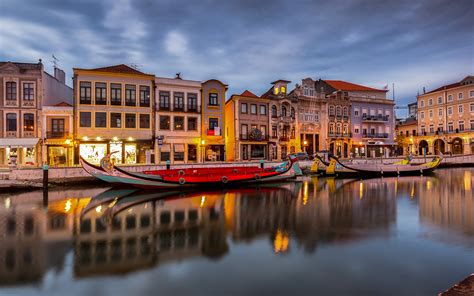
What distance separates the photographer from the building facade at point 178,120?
31.1 metres

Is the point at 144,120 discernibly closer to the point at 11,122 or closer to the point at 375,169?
the point at 11,122

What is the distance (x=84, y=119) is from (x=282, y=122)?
2450 cm

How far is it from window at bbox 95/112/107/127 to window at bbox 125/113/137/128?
6.67 feet

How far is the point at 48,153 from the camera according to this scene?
27.3 meters

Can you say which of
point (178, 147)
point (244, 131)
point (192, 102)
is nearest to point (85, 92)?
point (178, 147)

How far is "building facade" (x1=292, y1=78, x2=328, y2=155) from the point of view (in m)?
42.5

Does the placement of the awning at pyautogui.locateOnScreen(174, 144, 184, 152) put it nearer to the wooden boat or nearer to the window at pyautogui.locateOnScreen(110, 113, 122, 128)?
the window at pyautogui.locateOnScreen(110, 113, 122, 128)

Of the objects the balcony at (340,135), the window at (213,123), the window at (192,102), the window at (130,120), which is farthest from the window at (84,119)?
the balcony at (340,135)

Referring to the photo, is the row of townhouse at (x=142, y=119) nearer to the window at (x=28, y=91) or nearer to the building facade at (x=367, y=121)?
the window at (x=28, y=91)

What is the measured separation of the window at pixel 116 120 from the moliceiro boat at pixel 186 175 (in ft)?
32.4

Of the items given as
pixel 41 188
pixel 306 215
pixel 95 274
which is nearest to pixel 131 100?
pixel 41 188

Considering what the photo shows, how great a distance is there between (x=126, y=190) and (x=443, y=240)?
60.5ft

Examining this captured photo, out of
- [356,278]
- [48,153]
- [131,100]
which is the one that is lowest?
[356,278]

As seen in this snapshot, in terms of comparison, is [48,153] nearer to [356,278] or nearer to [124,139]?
[124,139]
